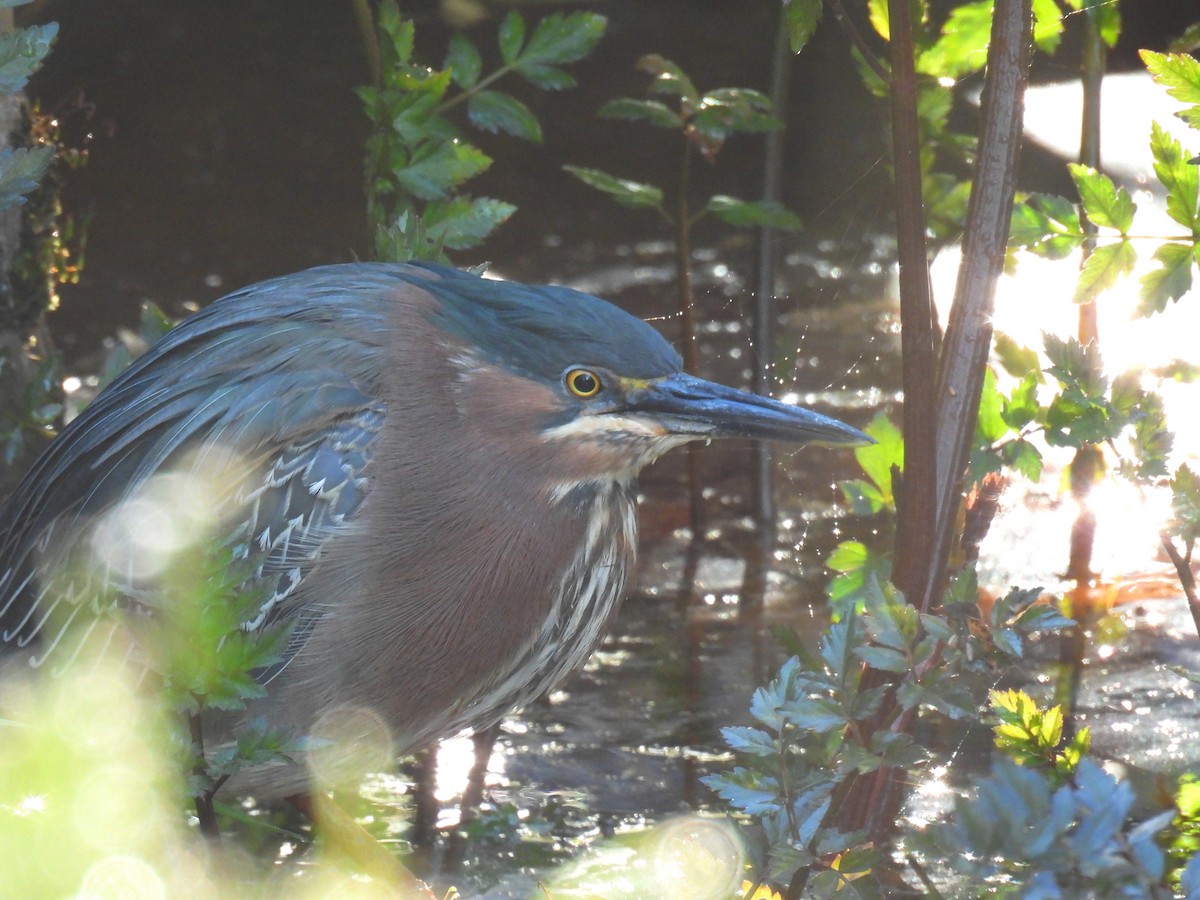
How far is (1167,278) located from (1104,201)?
145mm

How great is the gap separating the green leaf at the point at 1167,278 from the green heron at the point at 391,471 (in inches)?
19.1

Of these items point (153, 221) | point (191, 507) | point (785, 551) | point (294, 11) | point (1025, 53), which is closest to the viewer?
point (1025, 53)

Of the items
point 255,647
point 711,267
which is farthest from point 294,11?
point 255,647

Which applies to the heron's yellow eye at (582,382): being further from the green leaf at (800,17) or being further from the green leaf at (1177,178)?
the green leaf at (1177,178)

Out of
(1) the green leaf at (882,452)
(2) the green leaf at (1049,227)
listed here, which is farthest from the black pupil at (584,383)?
(2) the green leaf at (1049,227)

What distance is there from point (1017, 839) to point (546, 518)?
1284 mm

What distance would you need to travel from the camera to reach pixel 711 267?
506 cm

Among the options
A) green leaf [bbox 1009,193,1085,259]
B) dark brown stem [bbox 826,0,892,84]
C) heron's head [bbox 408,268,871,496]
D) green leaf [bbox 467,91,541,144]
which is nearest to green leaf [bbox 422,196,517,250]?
green leaf [bbox 467,91,541,144]

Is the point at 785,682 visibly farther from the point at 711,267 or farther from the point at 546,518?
the point at 711,267

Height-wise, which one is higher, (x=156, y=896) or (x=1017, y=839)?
(x=1017, y=839)

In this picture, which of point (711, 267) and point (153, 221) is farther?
point (153, 221)

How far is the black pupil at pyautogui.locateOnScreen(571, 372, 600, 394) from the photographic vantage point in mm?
2348

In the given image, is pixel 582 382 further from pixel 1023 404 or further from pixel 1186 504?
pixel 1186 504

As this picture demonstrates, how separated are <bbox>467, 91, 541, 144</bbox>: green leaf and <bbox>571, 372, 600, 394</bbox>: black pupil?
30.7 inches
